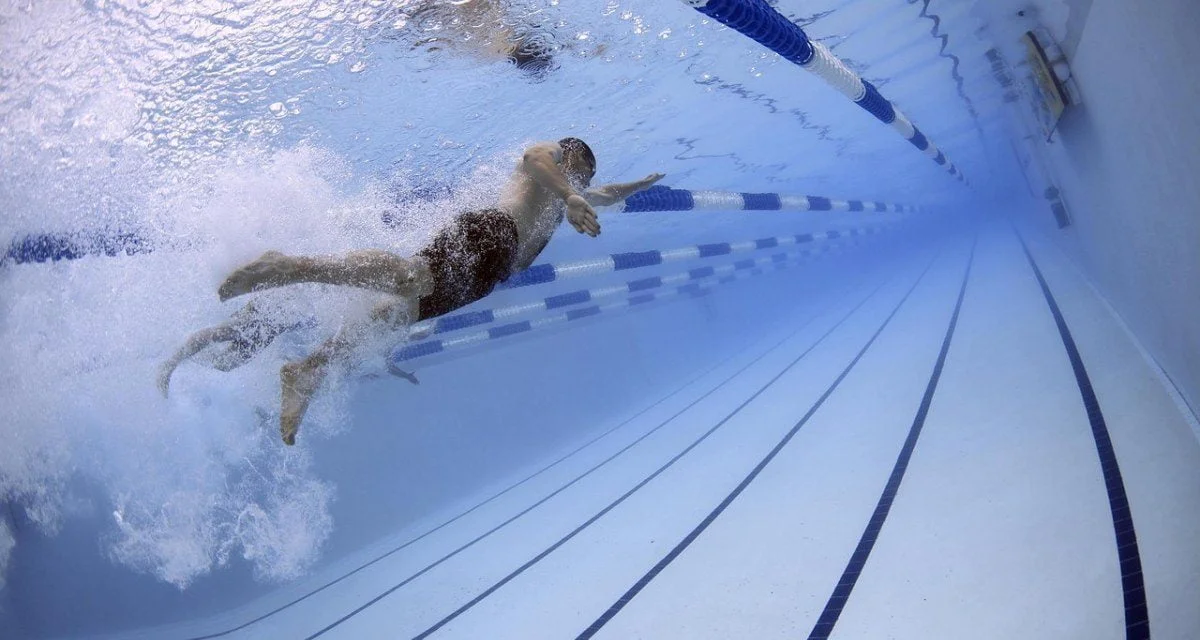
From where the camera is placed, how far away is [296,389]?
9.71 ft

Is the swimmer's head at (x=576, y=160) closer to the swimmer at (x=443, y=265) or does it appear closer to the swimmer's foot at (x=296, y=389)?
the swimmer at (x=443, y=265)

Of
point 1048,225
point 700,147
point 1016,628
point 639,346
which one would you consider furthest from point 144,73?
point 1048,225

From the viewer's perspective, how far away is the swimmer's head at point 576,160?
3555mm

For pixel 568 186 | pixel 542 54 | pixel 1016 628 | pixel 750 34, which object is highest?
pixel 542 54

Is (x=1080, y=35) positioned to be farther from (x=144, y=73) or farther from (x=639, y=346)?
(x=639, y=346)

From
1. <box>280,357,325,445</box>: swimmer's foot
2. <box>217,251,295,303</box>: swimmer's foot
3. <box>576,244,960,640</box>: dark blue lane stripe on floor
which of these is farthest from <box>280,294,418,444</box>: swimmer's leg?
<box>576,244,960,640</box>: dark blue lane stripe on floor

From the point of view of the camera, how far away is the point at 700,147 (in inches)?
337

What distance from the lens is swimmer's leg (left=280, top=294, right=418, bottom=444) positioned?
112 inches

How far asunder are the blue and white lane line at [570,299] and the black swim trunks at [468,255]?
90cm

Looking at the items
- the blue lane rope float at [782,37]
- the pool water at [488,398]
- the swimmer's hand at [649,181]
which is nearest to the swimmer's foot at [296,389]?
the pool water at [488,398]

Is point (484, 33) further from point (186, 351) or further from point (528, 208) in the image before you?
point (186, 351)

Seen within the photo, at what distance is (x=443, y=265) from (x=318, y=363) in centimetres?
75

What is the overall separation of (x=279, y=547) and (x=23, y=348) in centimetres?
279

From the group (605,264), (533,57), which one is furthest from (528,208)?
(605,264)
